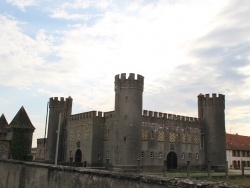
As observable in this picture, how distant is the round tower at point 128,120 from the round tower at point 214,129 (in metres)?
14.7

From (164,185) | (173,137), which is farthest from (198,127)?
(164,185)

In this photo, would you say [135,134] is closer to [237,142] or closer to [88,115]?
[88,115]

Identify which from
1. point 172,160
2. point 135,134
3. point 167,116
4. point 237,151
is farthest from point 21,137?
point 237,151

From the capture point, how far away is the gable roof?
6064cm

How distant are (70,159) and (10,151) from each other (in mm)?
14723

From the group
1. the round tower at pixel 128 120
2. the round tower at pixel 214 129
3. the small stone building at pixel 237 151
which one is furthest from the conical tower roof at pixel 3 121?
the small stone building at pixel 237 151

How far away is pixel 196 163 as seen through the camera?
4866cm

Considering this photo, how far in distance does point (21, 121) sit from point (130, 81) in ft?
48.6

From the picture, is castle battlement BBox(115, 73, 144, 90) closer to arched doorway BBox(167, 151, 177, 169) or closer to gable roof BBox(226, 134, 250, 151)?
arched doorway BBox(167, 151, 177, 169)

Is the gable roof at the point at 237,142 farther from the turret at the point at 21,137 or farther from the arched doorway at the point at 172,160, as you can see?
the turret at the point at 21,137

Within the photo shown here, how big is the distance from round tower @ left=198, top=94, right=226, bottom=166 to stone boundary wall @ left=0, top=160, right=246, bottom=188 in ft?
123

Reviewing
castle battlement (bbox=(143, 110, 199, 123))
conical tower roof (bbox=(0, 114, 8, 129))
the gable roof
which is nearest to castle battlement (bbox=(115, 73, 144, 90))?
castle battlement (bbox=(143, 110, 199, 123))

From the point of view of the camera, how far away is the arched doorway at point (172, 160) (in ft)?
151

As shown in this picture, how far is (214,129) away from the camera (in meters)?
48.4
